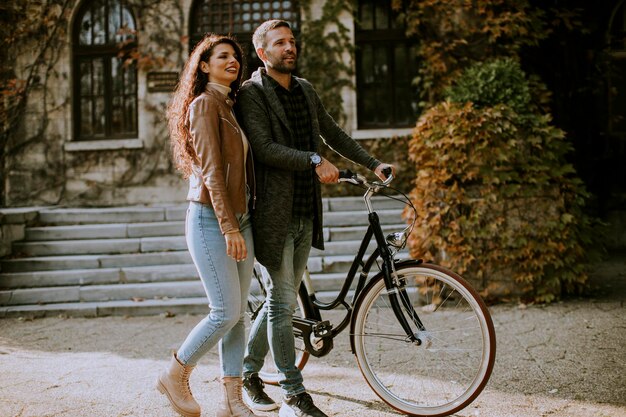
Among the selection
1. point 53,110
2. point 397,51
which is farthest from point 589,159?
point 53,110

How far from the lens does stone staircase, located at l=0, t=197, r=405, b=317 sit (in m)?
5.89

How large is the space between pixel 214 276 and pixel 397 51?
6856 millimetres

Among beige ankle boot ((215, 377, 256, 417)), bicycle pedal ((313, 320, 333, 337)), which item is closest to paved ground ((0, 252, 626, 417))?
beige ankle boot ((215, 377, 256, 417))

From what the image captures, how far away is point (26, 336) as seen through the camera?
16.7 feet

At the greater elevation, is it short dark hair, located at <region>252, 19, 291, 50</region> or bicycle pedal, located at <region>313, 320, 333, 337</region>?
short dark hair, located at <region>252, 19, 291, 50</region>

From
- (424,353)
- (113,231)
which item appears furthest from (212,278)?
(113,231)

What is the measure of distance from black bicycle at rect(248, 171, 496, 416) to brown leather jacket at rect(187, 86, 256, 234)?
587mm

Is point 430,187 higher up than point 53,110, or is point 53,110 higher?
point 53,110

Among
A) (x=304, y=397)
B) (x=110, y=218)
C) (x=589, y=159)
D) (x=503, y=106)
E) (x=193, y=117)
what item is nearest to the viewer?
(x=193, y=117)

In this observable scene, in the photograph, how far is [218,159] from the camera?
267cm

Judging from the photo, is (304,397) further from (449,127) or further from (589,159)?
(589,159)

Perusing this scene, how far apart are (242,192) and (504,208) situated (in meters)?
3.55

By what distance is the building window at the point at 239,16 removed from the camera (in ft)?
28.7

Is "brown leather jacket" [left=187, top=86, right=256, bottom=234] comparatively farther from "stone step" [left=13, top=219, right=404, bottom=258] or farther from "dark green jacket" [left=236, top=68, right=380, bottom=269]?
"stone step" [left=13, top=219, right=404, bottom=258]
